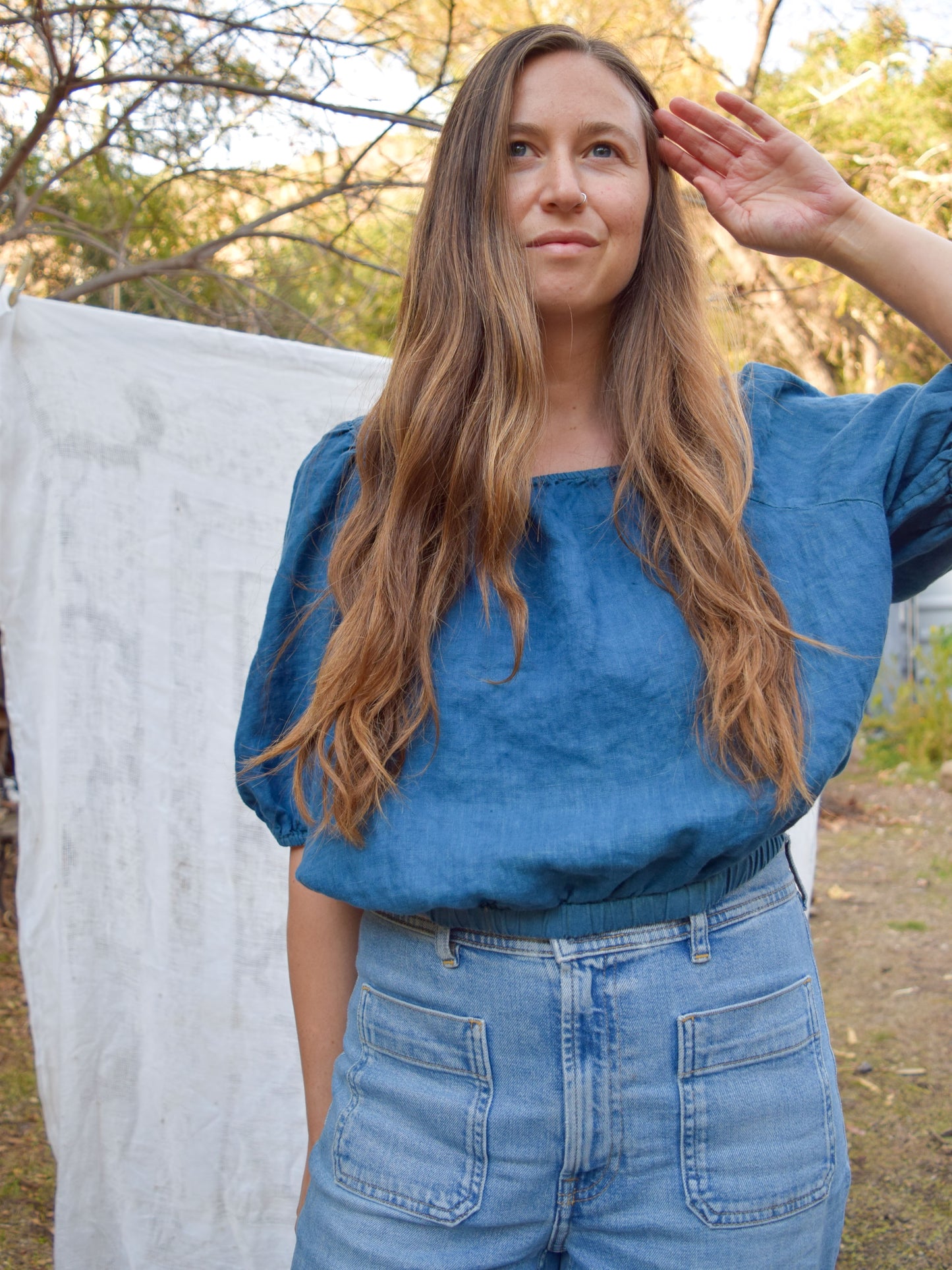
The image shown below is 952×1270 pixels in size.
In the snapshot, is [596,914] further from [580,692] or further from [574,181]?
[574,181]

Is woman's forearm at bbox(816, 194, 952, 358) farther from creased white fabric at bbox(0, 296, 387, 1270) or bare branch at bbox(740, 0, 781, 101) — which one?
bare branch at bbox(740, 0, 781, 101)

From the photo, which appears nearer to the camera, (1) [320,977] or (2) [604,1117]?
(2) [604,1117]

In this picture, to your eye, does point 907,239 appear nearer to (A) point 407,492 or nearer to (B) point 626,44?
(A) point 407,492

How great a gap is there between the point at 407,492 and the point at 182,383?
91cm

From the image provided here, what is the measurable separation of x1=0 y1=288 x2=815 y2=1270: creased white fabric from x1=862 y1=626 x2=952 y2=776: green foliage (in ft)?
19.4

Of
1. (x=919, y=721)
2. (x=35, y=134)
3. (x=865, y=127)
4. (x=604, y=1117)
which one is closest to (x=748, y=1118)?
(x=604, y=1117)

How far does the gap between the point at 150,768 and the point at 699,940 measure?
1235mm

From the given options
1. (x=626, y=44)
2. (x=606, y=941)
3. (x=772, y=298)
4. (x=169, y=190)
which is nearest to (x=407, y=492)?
(x=606, y=941)

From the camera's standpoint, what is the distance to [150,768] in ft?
6.44

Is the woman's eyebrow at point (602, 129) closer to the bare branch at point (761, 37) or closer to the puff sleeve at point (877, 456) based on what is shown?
the puff sleeve at point (877, 456)

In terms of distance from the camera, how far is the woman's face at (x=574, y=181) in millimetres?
1202

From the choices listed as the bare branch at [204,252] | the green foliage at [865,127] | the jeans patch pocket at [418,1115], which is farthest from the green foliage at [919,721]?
the jeans patch pocket at [418,1115]

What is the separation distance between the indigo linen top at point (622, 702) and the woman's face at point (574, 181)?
213 millimetres

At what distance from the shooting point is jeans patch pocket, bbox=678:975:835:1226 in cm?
99
